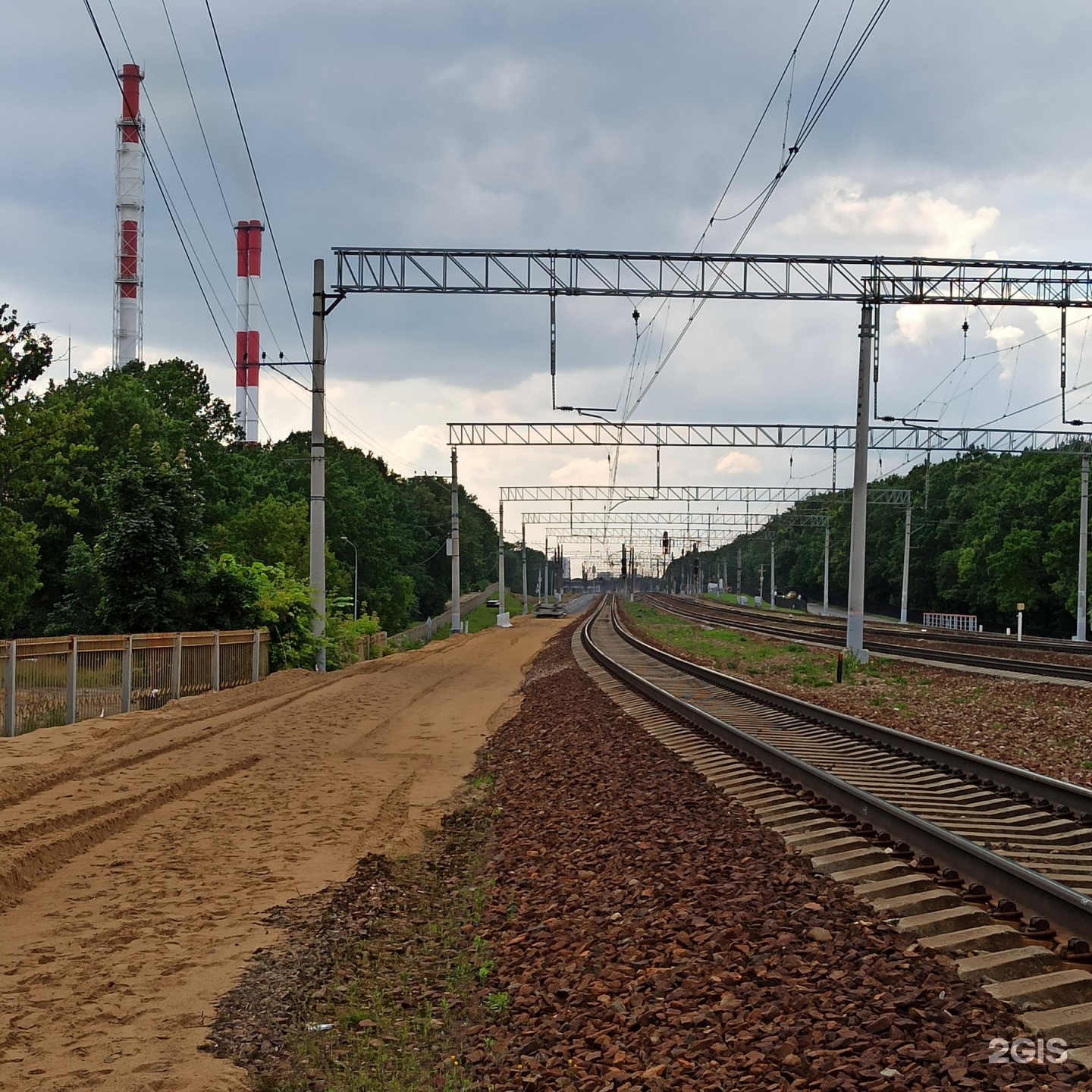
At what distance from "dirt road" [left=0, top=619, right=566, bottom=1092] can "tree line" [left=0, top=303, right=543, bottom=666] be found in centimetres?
642

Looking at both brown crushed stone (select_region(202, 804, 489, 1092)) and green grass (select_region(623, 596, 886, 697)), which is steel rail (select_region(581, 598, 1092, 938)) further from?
green grass (select_region(623, 596, 886, 697))

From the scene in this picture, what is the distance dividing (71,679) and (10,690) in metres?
1.67

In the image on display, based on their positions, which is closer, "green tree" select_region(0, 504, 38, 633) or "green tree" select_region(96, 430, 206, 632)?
"green tree" select_region(96, 430, 206, 632)

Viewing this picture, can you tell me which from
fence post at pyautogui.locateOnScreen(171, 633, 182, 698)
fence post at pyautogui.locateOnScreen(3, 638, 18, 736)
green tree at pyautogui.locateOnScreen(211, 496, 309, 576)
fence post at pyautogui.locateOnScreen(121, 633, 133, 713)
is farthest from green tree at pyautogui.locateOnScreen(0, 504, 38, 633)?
green tree at pyautogui.locateOnScreen(211, 496, 309, 576)

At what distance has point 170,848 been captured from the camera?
36.3 ft

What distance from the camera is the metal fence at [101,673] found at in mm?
18703

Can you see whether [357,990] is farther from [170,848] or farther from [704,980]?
[170,848]

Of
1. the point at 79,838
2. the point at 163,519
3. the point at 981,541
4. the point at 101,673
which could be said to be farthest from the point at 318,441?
the point at 981,541

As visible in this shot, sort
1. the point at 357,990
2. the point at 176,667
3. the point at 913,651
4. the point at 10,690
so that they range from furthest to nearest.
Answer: the point at 913,651 < the point at 176,667 < the point at 10,690 < the point at 357,990

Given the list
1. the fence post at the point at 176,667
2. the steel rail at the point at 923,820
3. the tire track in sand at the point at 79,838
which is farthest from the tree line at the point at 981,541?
the tire track in sand at the point at 79,838

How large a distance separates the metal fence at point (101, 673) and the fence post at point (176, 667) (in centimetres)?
2

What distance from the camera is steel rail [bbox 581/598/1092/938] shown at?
643 centimetres

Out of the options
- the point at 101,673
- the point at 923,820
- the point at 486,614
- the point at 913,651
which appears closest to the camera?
the point at 923,820

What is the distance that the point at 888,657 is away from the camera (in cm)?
3372
